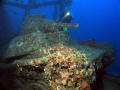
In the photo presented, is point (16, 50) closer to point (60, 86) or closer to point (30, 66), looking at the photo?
point (30, 66)

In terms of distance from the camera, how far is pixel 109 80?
4.59 metres

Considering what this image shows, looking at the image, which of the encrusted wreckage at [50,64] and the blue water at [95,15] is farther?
the blue water at [95,15]

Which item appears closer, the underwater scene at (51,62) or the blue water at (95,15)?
the underwater scene at (51,62)

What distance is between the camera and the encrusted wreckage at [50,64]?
1.82m

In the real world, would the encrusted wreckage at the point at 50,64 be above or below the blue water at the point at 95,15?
below

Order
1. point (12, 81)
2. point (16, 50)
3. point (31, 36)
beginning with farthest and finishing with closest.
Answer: point (31, 36), point (16, 50), point (12, 81)

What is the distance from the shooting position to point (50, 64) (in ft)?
6.70

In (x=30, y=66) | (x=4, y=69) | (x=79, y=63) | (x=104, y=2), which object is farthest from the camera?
(x=104, y=2)

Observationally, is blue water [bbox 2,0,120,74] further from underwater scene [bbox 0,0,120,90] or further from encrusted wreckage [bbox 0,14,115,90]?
encrusted wreckage [bbox 0,14,115,90]

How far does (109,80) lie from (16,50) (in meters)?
5.25

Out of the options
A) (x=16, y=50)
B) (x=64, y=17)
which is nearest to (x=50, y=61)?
(x=16, y=50)

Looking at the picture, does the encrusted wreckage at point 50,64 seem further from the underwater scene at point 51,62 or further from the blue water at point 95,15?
the blue water at point 95,15

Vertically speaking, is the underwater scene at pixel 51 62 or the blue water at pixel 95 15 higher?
the blue water at pixel 95 15

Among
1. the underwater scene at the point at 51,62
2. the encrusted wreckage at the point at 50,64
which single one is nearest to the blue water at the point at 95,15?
the underwater scene at the point at 51,62
